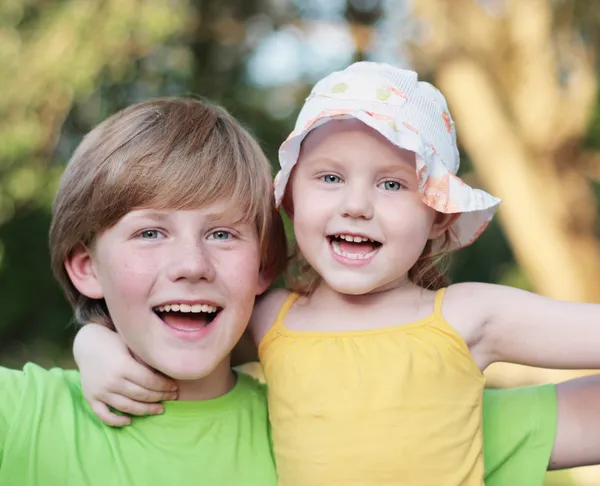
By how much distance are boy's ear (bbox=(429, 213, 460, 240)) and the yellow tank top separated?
0.71 feet

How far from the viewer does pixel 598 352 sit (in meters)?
1.70

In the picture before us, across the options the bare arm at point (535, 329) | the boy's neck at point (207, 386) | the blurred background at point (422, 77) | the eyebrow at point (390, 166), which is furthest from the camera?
the blurred background at point (422, 77)

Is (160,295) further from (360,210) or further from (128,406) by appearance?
(360,210)

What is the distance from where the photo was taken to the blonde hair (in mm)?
1854

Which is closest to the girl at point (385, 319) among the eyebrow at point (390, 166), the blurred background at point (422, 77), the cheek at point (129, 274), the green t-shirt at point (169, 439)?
the eyebrow at point (390, 166)

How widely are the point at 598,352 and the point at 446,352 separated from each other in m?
0.31

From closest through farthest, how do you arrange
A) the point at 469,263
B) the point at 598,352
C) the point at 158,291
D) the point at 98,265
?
1. the point at 598,352
2. the point at 158,291
3. the point at 98,265
4. the point at 469,263

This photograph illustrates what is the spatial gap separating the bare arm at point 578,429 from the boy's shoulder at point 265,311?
2.33 feet

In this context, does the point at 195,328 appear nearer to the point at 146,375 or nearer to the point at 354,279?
the point at 146,375

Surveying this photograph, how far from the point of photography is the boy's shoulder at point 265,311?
2.01m

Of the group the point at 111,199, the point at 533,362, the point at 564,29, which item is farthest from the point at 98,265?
the point at 564,29

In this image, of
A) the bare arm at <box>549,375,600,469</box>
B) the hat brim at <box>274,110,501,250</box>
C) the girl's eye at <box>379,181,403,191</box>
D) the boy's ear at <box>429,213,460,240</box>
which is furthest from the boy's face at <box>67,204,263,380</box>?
the bare arm at <box>549,375,600,469</box>

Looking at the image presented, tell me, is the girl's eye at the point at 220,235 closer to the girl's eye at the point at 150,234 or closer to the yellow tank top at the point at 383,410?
the girl's eye at the point at 150,234

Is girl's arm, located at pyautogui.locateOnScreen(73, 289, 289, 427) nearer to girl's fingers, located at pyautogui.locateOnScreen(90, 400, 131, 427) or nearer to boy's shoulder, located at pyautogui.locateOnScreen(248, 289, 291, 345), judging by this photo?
girl's fingers, located at pyautogui.locateOnScreen(90, 400, 131, 427)
